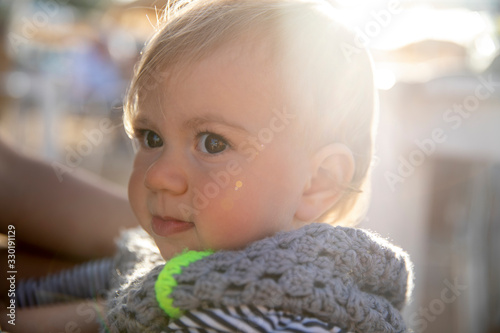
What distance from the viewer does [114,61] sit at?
5977mm

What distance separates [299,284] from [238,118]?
311 millimetres

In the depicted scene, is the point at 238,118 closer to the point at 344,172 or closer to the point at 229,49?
the point at 229,49

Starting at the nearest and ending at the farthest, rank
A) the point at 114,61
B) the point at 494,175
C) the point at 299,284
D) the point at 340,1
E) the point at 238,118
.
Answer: the point at 299,284
the point at 238,118
the point at 340,1
the point at 494,175
the point at 114,61

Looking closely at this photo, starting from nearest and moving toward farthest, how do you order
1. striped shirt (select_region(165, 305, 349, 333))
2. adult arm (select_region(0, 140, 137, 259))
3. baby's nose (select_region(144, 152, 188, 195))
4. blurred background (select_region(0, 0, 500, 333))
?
striped shirt (select_region(165, 305, 349, 333)) < baby's nose (select_region(144, 152, 188, 195)) < adult arm (select_region(0, 140, 137, 259)) < blurred background (select_region(0, 0, 500, 333))

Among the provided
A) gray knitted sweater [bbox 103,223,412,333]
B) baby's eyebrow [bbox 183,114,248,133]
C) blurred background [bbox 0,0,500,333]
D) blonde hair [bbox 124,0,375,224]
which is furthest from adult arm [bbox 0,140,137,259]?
baby's eyebrow [bbox 183,114,248,133]

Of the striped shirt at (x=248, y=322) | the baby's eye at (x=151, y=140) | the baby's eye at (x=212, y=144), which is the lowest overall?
the striped shirt at (x=248, y=322)

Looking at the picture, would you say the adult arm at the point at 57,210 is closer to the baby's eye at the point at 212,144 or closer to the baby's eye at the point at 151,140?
the baby's eye at the point at 151,140

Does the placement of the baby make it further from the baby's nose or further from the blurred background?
the blurred background

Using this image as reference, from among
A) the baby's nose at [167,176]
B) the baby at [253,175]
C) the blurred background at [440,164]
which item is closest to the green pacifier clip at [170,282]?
the baby at [253,175]

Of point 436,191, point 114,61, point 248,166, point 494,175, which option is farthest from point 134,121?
point 114,61

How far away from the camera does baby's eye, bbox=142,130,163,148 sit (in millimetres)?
930

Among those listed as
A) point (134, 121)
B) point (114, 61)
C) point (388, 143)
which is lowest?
point (134, 121)

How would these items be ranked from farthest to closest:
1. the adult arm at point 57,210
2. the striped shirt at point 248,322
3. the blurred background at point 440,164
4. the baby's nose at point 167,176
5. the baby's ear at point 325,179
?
the blurred background at point 440,164
the adult arm at point 57,210
the baby's ear at point 325,179
the baby's nose at point 167,176
the striped shirt at point 248,322

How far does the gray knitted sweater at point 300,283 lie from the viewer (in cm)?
69
